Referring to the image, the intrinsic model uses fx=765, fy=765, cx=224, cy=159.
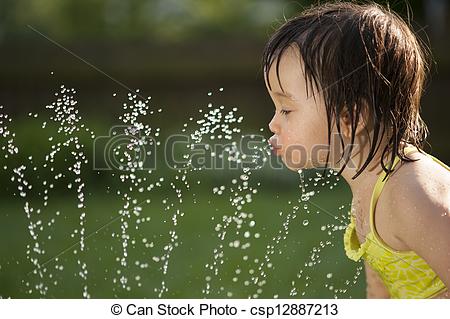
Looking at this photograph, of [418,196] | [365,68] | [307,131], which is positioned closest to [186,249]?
[307,131]

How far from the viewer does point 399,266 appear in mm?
2467

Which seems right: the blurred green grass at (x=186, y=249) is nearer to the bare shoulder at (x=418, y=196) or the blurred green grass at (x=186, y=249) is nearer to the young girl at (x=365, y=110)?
the young girl at (x=365, y=110)

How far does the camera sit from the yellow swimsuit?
95.3 inches

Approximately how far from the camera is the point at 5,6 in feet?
55.7

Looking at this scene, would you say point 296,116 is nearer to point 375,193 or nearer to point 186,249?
point 375,193

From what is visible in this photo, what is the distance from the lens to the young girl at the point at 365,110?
2.40 m

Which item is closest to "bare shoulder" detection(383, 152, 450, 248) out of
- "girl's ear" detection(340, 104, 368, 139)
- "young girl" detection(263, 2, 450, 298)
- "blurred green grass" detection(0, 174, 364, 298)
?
"young girl" detection(263, 2, 450, 298)

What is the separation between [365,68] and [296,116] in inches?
10.7

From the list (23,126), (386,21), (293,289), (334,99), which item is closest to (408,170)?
(334,99)

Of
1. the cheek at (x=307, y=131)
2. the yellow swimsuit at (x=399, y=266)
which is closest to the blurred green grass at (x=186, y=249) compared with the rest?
the yellow swimsuit at (x=399, y=266)

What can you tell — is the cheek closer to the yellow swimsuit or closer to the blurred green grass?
the yellow swimsuit

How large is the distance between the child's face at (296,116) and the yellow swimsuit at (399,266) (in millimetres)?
244

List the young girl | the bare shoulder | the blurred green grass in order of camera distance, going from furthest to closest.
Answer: the blurred green grass < the young girl < the bare shoulder

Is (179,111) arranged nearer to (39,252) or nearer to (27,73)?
A: (27,73)
